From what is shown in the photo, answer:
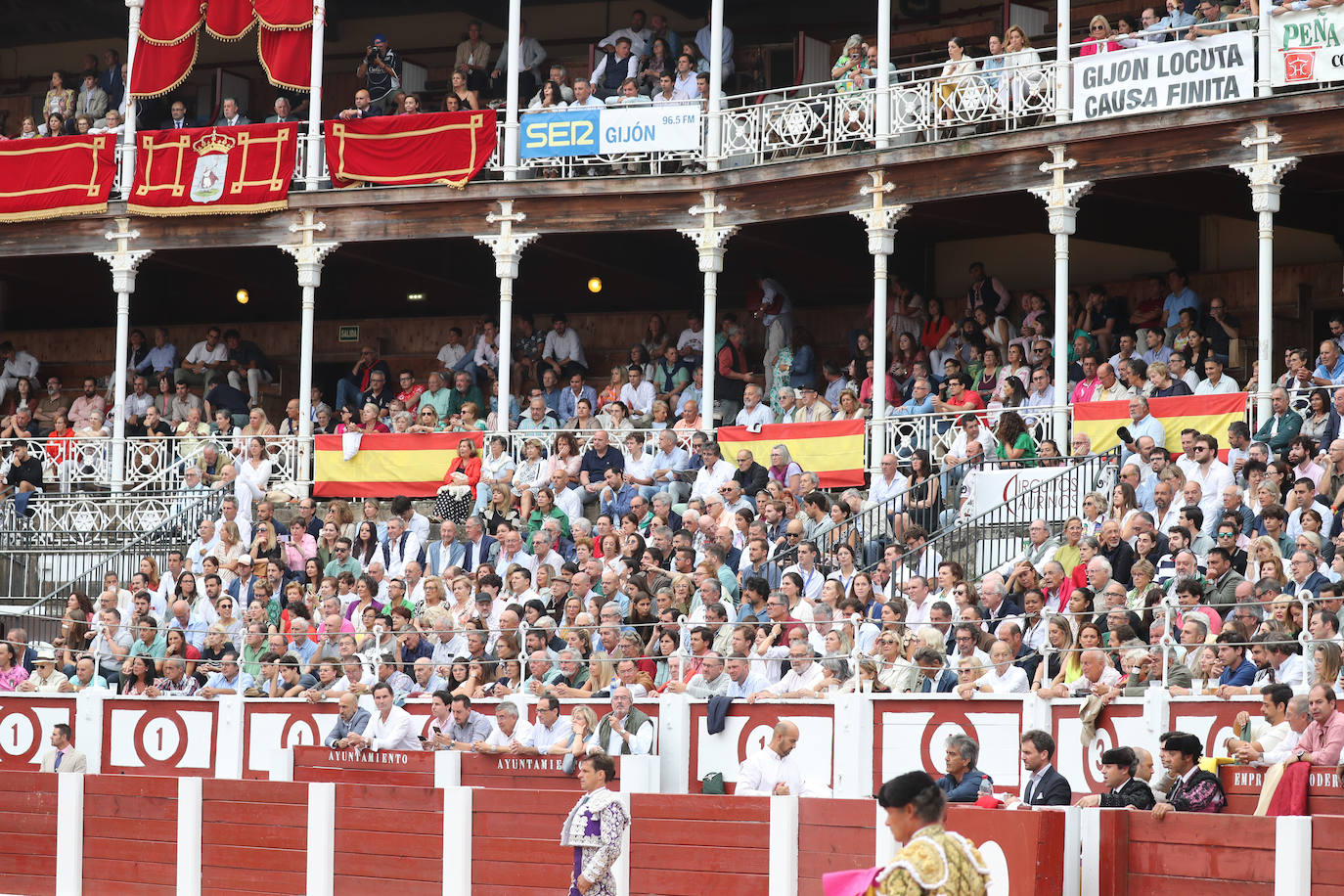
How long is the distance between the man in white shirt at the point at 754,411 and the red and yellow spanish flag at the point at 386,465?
2890 mm

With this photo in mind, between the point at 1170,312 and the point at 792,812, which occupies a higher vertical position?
the point at 1170,312

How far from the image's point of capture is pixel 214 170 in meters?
24.5

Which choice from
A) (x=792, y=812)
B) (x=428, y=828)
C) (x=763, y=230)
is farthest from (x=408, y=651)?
(x=763, y=230)

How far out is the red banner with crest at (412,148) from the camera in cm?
2356

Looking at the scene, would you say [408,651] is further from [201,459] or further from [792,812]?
[201,459]

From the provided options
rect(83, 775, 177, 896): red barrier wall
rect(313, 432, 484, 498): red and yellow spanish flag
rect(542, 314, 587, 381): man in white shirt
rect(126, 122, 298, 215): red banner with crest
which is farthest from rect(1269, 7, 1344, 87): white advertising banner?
rect(83, 775, 177, 896): red barrier wall

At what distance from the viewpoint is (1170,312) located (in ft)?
67.2

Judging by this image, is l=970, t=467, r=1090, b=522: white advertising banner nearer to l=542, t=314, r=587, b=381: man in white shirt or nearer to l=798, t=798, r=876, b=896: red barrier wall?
l=798, t=798, r=876, b=896: red barrier wall

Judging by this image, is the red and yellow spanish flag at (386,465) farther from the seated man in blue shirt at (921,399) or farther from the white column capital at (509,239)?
the seated man in blue shirt at (921,399)

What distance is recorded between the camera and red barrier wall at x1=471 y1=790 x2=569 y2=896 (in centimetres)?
1275

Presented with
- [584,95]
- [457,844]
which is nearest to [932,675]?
[457,844]

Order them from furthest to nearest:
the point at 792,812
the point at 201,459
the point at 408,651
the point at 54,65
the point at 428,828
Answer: the point at 54,65
the point at 201,459
the point at 408,651
the point at 428,828
the point at 792,812

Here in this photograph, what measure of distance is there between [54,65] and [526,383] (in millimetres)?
9456

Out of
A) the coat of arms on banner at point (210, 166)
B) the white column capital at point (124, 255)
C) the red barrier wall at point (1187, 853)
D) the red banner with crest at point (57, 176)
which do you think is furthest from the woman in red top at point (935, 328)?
the red barrier wall at point (1187, 853)
